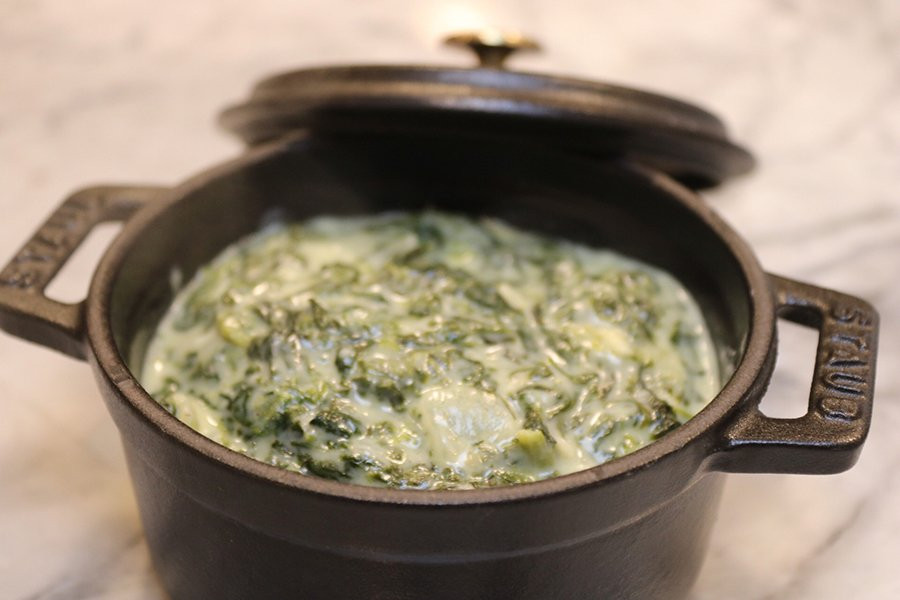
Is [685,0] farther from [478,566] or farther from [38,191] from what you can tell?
[478,566]

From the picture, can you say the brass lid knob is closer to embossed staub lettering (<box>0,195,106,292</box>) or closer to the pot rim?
the pot rim

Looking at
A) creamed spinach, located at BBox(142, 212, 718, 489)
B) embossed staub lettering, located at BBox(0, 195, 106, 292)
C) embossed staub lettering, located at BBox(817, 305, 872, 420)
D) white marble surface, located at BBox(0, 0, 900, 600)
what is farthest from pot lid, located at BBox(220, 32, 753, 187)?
white marble surface, located at BBox(0, 0, 900, 600)

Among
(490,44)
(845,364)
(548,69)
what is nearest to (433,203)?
(490,44)

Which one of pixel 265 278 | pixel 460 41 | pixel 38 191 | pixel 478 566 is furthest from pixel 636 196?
pixel 38 191

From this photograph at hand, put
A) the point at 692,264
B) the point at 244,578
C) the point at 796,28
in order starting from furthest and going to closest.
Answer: the point at 796,28, the point at 692,264, the point at 244,578

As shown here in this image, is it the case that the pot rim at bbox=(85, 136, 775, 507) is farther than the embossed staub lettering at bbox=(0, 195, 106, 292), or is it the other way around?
the embossed staub lettering at bbox=(0, 195, 106, 292)

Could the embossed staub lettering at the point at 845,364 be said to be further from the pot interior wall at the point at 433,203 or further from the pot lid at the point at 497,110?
the pot lid at the point at 497,110

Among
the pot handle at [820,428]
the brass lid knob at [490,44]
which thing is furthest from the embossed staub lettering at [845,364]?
the brass lid knob at [490,44]
